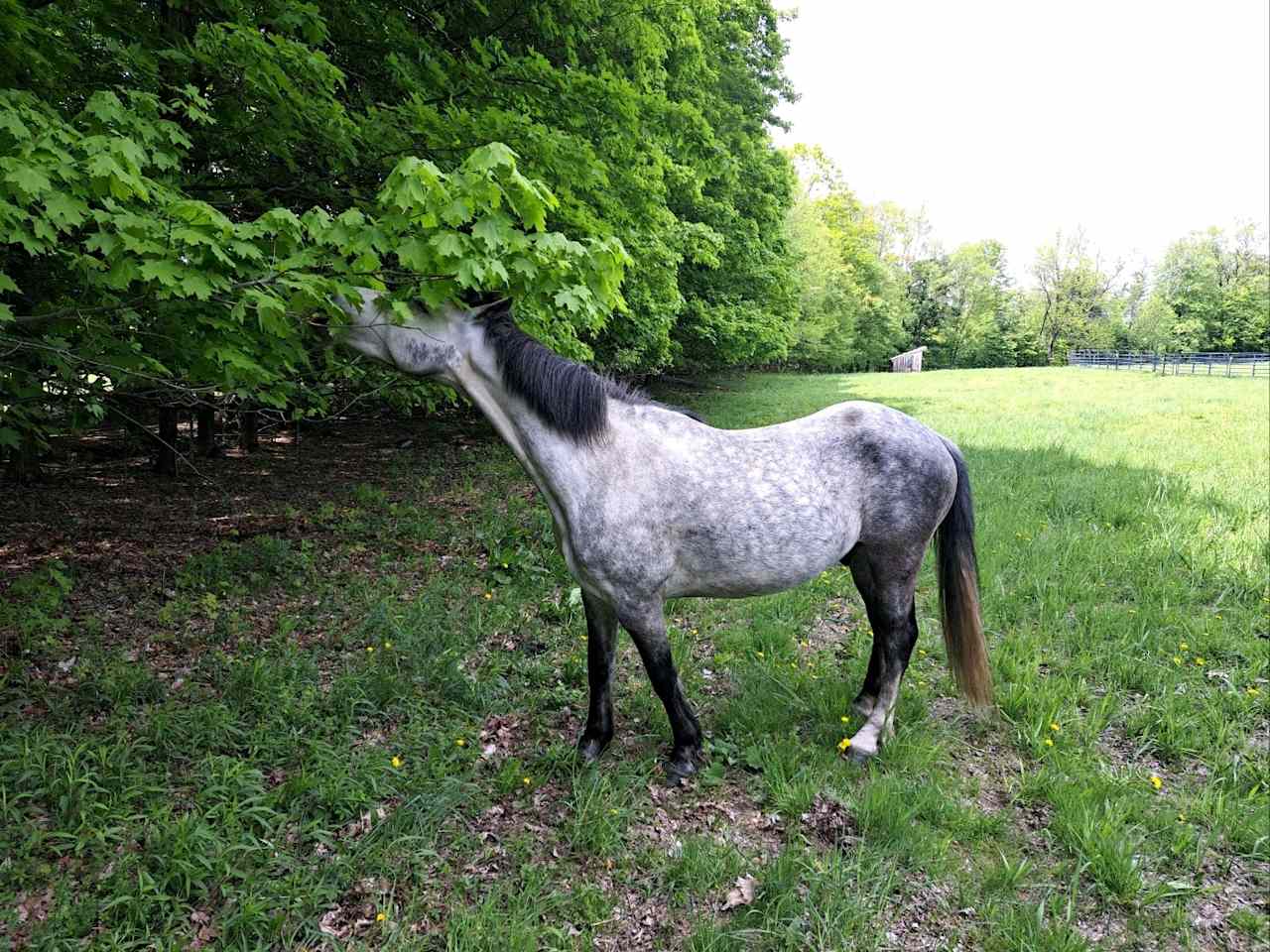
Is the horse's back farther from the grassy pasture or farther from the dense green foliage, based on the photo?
the grassy pasture

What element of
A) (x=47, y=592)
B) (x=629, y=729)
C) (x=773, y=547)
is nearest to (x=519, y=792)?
(x=629, y=729)

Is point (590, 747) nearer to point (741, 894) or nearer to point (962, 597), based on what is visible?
point (741, 894)

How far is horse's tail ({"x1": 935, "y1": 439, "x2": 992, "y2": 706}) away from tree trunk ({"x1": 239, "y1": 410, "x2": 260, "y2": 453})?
9297mm

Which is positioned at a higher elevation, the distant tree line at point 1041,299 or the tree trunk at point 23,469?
the distant tree line at point 1041,299

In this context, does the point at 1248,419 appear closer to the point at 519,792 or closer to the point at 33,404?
the point at 519,792

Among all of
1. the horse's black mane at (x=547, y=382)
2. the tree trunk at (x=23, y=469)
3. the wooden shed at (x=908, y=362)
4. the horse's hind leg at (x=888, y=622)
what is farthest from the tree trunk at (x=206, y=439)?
the wooden shed at (x=908, y=362)

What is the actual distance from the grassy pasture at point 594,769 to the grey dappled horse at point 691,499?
43 cm

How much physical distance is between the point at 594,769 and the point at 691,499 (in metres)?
1.41

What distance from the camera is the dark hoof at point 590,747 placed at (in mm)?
3332

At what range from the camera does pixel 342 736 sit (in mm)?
3314

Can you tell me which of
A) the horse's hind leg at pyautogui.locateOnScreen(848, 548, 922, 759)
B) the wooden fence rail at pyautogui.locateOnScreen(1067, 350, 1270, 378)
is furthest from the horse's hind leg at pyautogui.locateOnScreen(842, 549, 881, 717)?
the wooden fence rail at pyautogui.locateOnScreen(1067, 350, 1270, 378)

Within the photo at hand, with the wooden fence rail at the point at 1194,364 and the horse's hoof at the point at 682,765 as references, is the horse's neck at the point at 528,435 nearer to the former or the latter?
the horse's hoof at the point at 682,765

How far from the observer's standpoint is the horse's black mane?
9.46ft

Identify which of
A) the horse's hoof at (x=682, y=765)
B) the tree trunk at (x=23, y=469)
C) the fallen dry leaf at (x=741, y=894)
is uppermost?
the tree trunk at (x=23, y=469)
